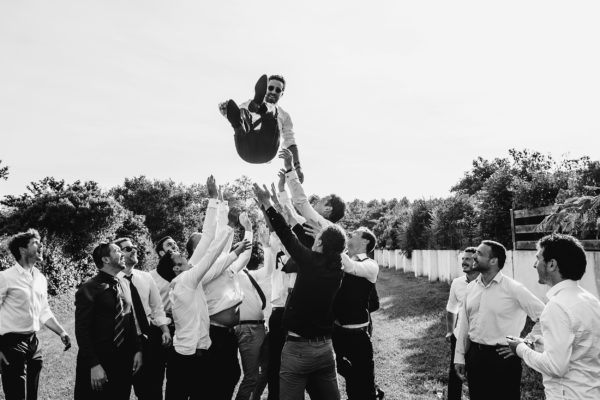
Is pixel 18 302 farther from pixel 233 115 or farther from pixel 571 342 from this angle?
pixel 571 342

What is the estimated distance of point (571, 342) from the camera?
3090mm

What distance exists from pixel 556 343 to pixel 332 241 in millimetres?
1783

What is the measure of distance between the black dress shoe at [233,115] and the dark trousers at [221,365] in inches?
89.7

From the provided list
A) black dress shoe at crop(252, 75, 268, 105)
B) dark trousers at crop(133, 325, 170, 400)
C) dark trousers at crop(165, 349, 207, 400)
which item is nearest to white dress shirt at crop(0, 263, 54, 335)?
dark trousers at crop(133, 325, 170, 400)

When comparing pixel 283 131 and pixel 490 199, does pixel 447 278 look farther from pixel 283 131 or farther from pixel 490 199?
pixel 283 131

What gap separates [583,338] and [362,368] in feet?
8.14

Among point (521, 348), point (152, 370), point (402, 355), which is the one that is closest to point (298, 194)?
point (521, 348)

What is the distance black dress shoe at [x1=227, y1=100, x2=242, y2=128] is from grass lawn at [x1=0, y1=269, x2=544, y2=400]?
4.84 m

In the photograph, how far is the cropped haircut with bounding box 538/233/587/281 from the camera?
334cm

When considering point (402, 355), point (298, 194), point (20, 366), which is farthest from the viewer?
point (402, 355)

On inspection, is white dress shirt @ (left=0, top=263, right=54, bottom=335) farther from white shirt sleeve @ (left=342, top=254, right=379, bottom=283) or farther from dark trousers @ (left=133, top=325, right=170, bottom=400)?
white shirt sleeve @ (left=342, top=254, right=379, bottom=283)

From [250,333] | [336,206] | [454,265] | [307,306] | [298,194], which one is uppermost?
[298,194]

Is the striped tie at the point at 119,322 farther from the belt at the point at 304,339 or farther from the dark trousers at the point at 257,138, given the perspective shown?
the dark trousers at the point at 257,138

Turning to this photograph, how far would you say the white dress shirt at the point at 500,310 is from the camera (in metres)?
4.89
